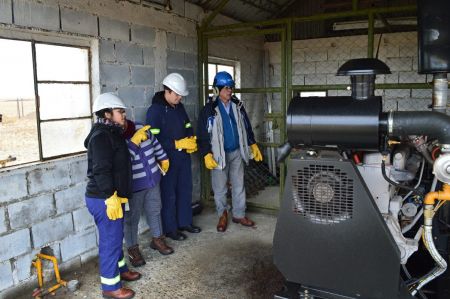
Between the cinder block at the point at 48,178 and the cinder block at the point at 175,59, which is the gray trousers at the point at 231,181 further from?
the cinder block at the point at 48,178

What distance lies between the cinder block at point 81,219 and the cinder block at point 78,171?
0.25 meters

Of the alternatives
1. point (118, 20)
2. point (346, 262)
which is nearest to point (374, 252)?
point (346, 262)

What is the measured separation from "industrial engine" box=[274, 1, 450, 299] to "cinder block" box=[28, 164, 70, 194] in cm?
194

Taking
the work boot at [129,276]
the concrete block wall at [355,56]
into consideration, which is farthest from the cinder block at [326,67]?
the work boot at [129,276]

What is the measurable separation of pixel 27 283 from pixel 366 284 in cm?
240

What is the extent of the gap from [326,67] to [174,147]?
3.85 metres

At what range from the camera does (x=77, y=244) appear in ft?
10.7

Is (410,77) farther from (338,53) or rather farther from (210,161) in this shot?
(210,161)

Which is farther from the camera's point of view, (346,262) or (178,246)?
(178,246)

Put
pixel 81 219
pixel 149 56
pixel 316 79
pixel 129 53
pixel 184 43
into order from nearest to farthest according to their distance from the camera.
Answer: pixel 81 219
pixel 129 53
pixel 149 56
pixel 184 43
pixel 316 79

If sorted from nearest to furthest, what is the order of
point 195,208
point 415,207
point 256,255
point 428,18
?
point 428,18, point 415,207, point 256,255, point 195,208

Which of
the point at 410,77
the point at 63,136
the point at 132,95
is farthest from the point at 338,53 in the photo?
the point at 63,136

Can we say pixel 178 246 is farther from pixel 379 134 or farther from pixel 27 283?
pixel 379 134

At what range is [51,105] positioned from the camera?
120 inches
